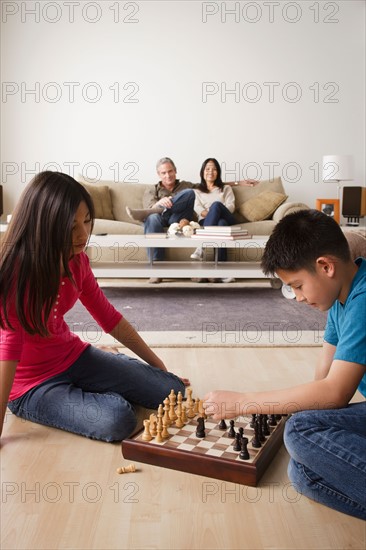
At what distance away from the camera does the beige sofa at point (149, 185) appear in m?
4.89

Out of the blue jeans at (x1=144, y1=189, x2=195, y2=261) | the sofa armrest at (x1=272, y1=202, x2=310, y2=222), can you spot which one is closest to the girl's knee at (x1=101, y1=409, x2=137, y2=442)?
the blue jeans at (x1=144, y1=189, x2=195, y2=261)

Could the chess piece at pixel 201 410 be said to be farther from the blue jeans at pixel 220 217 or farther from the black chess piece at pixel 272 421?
the blue jeans at pixel 220 217

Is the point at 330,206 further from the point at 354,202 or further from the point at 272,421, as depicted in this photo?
the point at 272,421

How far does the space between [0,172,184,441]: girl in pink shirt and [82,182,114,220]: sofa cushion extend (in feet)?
11.1

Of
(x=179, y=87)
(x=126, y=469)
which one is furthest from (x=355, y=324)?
(x=179, y=87)

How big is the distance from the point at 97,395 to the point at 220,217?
3361mm

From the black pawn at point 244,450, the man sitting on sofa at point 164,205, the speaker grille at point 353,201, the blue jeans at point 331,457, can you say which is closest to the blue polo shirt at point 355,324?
the blue jeans at point 331,457

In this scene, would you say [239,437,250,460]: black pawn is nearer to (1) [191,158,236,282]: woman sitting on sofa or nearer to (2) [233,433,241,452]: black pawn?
(2) [233,433,241,452]: black pawn

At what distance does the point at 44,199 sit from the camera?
1.47m

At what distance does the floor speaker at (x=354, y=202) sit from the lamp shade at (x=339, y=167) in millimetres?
176

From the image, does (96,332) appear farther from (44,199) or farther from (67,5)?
(67,5)

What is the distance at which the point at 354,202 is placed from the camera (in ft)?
18.3

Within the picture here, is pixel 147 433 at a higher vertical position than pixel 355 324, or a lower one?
lower

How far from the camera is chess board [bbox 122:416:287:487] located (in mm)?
1347
